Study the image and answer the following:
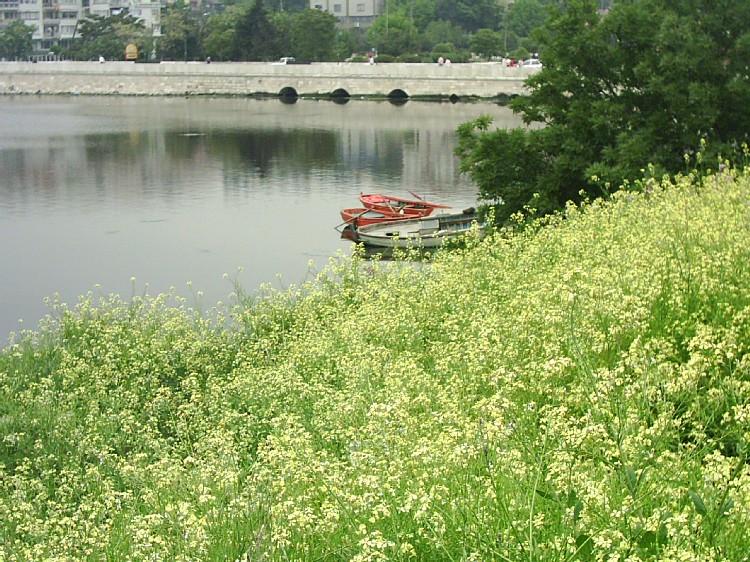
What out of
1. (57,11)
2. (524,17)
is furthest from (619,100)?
(57,11)

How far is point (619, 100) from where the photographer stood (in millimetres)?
17375

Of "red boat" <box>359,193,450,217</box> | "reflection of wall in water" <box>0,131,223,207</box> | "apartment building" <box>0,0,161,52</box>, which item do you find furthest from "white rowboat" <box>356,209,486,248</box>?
"apartment building" <box>0,0,161,52</box>

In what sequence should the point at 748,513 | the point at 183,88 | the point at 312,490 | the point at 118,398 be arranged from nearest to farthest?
1. the point at 748,513
2. the point at 312,490
3. the point at 118,398
4. the point at 183,88

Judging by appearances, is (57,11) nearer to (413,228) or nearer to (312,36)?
(312,36)

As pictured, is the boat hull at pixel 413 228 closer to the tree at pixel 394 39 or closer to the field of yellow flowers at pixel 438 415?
the field of yellow flowers at pixel 438 415

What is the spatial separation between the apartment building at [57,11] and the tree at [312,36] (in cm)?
3980

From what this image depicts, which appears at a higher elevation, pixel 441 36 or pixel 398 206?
pixel 441 36

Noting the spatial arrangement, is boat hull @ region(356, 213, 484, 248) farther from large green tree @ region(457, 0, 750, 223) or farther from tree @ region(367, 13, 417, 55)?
tree @ region(367, 13, 417, 55)

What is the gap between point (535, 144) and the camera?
17141mm

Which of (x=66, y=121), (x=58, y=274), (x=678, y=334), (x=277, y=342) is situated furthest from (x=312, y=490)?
(x=66, y=121)

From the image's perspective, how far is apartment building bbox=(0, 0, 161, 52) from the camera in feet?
355

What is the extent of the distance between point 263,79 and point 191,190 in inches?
1518

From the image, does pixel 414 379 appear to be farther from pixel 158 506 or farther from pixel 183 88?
pixel 183 88

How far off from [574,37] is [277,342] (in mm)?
9159
